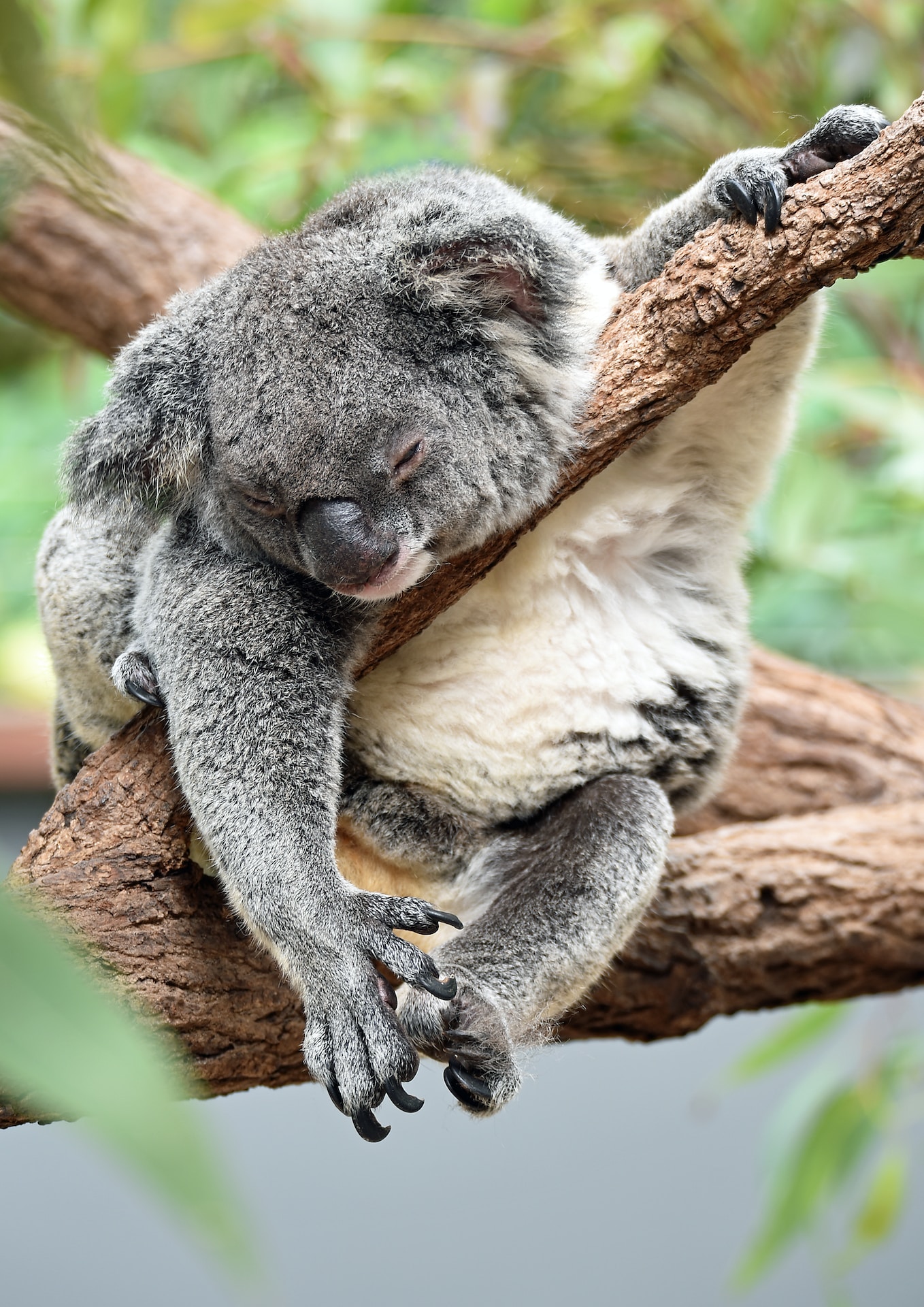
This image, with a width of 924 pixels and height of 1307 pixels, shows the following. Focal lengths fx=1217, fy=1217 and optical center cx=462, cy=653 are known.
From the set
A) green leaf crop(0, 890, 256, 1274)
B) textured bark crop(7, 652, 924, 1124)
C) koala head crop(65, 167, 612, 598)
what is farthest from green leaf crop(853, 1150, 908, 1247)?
green leaf crop(0, 890, 256, 1274)

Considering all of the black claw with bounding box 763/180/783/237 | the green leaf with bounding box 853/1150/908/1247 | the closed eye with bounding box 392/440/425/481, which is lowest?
the green leaf with bounding box 853/1150/908/1247

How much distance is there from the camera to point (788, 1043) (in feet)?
10.6

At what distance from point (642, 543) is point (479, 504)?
43cm

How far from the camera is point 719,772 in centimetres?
220

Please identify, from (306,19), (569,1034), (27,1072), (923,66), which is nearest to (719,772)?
(569,1034)

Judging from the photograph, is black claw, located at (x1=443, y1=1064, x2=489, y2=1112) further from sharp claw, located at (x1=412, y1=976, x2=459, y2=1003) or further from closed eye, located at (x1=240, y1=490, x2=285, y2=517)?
closed eye, located at (x1=240, y1=490, x2=285, y2=517)

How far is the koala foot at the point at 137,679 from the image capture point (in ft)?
6.00

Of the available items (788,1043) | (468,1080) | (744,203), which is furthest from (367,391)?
(788,1043)

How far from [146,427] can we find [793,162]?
0.94 m

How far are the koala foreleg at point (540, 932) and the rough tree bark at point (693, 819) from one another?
0.36 metres

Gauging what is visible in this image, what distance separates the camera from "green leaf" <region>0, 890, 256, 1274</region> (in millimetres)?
304

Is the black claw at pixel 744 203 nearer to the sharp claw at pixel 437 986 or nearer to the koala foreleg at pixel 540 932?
the koala foreleg at pixel 540 932

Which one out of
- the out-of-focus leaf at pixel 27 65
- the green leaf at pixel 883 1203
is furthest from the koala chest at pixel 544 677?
the green leaf at pixel 883 1203

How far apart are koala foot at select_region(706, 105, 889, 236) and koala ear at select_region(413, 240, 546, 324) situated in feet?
0.97
